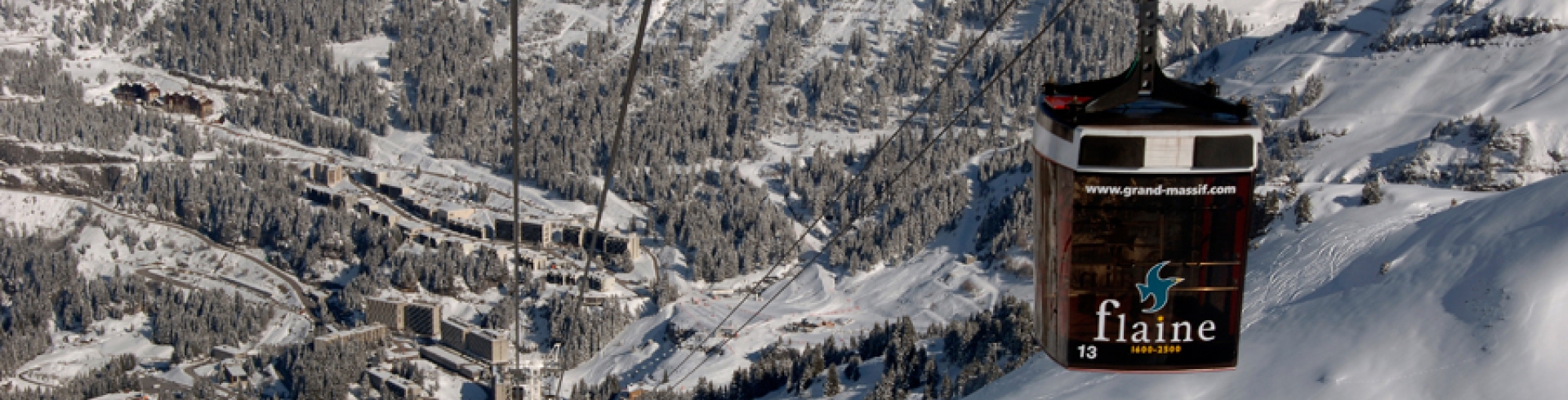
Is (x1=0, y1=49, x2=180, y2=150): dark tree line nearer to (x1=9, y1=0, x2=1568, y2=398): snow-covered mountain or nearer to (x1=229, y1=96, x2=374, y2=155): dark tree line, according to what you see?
(x1=9, y1=0, x2=1568, y2=398): snow-covered mountain

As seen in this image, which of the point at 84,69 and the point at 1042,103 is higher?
the point at 1042,103

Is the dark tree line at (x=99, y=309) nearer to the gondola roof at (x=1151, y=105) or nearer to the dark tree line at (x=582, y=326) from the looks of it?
the dark tree line at (x=582, y=326)

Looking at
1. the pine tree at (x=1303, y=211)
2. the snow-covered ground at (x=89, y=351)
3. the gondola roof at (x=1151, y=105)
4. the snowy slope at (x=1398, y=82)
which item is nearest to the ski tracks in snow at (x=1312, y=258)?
the pine tree at (x=1303, y=211)

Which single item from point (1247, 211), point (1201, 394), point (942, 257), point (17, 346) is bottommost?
point (17, 346)

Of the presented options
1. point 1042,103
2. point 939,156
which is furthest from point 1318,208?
point 1042,103

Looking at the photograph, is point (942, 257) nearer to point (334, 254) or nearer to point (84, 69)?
point (334, 254)

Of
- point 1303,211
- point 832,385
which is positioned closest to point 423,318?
point 832,385
